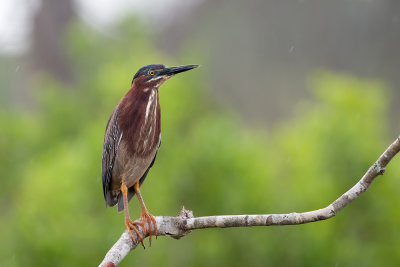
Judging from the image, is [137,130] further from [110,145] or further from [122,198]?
[122,198]

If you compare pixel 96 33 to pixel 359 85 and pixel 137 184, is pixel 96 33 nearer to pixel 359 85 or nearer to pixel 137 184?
pixel 359 85

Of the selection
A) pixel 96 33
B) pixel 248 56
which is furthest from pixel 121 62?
pixel 248 56

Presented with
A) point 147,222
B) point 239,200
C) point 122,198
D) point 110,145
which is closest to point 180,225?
point 147,222

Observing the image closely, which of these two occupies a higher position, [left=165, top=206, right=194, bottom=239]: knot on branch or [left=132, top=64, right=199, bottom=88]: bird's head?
[left=132, top=64, right=199, bottom=88]: bird's head

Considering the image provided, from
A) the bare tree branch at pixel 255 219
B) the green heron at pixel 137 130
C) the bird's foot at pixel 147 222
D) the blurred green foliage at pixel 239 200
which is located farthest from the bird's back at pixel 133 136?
the blurred green foliage at pixel 239 200

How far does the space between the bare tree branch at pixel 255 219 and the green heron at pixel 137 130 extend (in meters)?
0.26

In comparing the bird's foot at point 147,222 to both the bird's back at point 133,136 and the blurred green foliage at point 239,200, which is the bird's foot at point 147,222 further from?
the blurred green foliage at point 239,200

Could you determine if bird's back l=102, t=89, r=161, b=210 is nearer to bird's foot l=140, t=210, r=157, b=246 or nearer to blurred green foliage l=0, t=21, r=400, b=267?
bird's foot l=140, t=210, r=157, b=246

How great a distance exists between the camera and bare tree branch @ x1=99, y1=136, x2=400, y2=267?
235cm

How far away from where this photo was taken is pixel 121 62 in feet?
39.0

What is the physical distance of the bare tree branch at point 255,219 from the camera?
2.35 meters

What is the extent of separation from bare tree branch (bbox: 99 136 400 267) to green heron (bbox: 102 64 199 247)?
0.26m

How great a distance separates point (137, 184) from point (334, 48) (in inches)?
449

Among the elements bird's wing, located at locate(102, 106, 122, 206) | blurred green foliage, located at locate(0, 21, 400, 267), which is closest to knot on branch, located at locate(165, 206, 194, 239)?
bird's wing, located at locate(102, 106, 122, 206)
